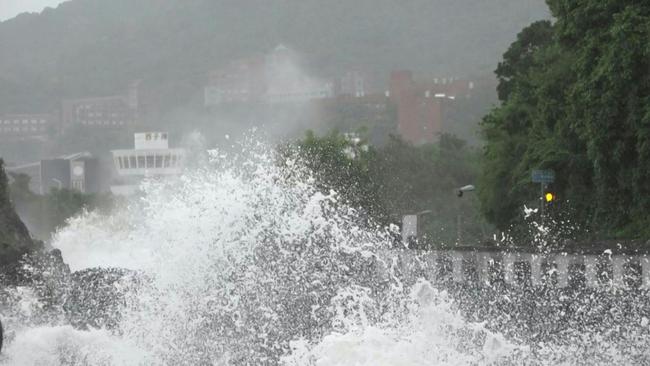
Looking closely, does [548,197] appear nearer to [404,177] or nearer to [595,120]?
[595,120]

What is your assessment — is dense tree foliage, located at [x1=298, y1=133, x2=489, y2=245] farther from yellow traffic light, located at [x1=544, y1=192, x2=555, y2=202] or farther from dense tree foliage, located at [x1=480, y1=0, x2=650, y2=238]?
yellow traffic light, located at [x1=544, y1=192, x2=555, y2=202]

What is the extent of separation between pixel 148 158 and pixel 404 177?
253 ft

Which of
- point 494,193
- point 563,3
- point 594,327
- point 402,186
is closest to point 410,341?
point 594,327

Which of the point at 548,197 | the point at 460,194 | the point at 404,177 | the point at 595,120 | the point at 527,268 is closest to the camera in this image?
the point at 527,268

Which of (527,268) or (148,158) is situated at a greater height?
(527,268)

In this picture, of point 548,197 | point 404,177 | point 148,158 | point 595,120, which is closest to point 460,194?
point 548,197

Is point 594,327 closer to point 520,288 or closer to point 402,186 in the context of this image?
point 520,288

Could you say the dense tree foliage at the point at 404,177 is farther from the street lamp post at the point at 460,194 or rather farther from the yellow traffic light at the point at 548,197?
the yellow traffic light at the point at 548,197

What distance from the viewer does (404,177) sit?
103 metres

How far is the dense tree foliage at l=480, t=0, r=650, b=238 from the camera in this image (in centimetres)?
3809

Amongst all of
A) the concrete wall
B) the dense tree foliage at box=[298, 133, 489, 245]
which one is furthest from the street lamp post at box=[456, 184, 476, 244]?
the concrete wall

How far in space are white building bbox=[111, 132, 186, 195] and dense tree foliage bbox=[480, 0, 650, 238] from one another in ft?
393

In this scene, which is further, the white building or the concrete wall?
the white building

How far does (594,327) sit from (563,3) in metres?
19.4
